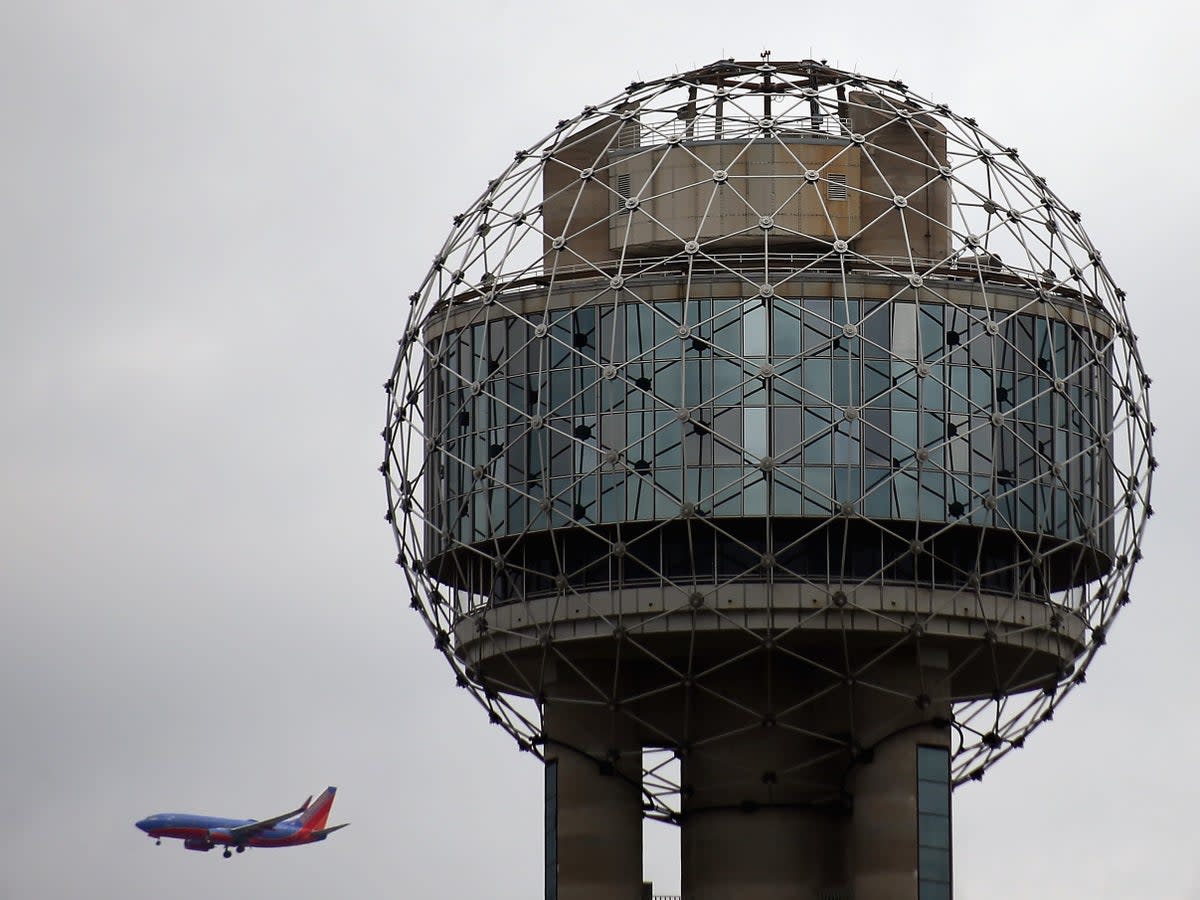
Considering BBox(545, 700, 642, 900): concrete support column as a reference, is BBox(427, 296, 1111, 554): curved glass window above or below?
above

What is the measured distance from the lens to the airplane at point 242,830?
137625mm

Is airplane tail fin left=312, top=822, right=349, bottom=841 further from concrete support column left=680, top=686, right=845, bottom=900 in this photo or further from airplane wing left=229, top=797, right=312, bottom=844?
concrete support column left=680, top=686, right=845, bottom=900

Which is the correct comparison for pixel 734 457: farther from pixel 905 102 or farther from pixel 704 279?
pixel 905 102

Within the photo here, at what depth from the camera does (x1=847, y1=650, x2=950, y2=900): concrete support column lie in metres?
69.7

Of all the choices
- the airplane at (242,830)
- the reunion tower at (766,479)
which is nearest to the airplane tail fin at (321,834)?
the airplane at (242,830)

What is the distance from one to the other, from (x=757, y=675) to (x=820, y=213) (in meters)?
11.7

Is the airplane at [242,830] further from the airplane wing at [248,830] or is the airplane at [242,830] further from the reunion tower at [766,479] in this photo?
the reunion tower at [766,479]

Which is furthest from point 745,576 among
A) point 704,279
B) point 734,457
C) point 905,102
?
point 905,102

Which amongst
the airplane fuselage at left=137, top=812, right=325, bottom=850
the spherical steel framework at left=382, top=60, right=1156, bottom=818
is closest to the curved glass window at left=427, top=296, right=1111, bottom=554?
the spherical steel framework at left=382, top=60, right=1156, bottom=818

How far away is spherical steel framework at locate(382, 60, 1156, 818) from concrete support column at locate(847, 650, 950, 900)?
220 millimetres

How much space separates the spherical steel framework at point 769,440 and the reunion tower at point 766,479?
94 mm

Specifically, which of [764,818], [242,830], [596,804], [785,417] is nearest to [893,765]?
[764,818]

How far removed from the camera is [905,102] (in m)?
74.6

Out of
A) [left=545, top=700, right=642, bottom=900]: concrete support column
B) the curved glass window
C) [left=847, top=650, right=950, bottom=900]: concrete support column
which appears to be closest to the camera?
the curved glass window
